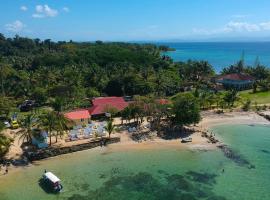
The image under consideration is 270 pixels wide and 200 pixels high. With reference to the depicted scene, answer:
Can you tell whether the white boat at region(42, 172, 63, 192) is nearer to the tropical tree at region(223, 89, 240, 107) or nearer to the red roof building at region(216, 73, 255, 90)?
the tropical tree at region(223, 89, 240, 107)

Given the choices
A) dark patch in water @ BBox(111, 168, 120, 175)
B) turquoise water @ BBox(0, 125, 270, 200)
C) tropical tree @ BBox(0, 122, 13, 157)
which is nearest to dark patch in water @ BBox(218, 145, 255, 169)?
turquoise water @ BBox(0, 125, 270, 200)

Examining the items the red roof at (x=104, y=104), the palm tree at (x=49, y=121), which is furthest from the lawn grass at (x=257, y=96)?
the palm tree at (x=49, y=121)

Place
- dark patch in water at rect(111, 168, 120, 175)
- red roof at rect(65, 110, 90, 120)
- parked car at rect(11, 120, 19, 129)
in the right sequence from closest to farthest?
dark patch in water at rect(111, 168, 120, 175) < parked car at rect(11, 120, 19, 129) < red roof at rect(65, 110, 90, 120)

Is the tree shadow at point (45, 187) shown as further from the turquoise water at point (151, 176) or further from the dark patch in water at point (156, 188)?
the dark patch in water at point (156, 188)

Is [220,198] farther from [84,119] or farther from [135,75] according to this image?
[135,75]

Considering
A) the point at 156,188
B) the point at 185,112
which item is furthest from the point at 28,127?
the point at 185,112

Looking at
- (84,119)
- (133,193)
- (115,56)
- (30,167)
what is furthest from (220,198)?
(115,56)

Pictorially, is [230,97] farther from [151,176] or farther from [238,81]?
[151,176]
